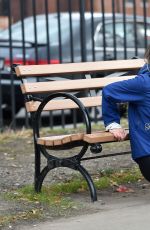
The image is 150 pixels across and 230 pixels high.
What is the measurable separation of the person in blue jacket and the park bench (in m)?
0.14

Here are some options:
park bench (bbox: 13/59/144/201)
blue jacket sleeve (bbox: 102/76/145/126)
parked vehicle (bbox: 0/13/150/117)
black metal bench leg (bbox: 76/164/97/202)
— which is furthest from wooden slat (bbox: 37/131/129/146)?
parked vehicle (bbox: 0/13/150/117)

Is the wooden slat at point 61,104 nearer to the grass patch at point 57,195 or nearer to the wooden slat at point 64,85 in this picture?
the wooden slat at point 64,85

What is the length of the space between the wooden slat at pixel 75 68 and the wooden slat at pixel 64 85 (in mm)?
104

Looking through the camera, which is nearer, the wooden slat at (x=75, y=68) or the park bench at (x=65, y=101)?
the park bench at (x=65, y=101)

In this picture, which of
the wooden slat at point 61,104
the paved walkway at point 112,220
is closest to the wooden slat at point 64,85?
the wooden slat at point 61,104

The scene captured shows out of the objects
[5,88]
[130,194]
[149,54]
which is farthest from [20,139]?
[149,54]

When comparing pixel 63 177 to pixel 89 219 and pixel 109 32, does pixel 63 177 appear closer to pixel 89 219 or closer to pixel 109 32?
pixel 89 219

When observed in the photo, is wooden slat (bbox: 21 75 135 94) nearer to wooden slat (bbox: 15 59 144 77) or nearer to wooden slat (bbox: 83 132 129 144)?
wooden slat (bbox: 15 59 144 77)

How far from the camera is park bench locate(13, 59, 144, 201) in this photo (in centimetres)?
504

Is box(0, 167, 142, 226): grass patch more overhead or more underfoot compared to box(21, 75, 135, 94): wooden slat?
more underfoot

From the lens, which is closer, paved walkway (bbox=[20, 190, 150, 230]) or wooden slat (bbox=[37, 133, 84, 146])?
paved walkway (bbox=[20, 190, 150, 230])

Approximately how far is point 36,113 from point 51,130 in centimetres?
320

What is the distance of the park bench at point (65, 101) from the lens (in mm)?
5037

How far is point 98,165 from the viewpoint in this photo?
6551mm
